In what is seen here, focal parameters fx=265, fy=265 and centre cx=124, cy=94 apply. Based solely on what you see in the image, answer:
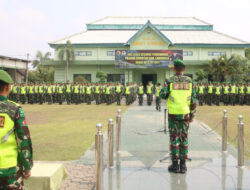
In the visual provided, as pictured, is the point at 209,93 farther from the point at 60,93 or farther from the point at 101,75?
the point at 101,75

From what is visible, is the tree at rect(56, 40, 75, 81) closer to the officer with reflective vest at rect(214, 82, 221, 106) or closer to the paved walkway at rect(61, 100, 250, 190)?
the officer with reflective vest at rect(214, 82, 221, 106)

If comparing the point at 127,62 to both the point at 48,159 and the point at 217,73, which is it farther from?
the point at 48,159

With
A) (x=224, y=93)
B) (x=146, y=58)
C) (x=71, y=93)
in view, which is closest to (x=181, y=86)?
(x=224, y=93)

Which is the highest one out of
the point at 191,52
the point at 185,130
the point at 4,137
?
the point at 191,52

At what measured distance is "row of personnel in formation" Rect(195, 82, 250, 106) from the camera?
18.9 m

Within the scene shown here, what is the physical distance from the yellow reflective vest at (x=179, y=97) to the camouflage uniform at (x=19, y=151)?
2808 millimetres

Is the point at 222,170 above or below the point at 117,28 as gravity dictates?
below

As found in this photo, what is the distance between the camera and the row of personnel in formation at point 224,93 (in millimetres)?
18922

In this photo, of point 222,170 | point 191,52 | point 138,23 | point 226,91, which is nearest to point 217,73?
point 191,52

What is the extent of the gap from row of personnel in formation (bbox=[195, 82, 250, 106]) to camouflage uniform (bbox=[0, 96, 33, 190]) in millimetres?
17601

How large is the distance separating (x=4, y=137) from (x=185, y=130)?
321 cm

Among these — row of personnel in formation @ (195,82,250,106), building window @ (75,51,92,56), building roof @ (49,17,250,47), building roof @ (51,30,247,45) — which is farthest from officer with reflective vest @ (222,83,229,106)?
building window @ (75,51,92,56)

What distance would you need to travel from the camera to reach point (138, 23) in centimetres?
3731

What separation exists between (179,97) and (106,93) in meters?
15.1
